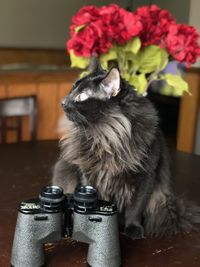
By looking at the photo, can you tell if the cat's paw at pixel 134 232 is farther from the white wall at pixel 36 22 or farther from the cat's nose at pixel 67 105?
the white wall at pixel 36 22

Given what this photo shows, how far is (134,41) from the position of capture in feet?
4.17

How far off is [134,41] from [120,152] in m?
0.44

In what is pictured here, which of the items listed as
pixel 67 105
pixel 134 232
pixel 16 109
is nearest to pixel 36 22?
pixel 16 109

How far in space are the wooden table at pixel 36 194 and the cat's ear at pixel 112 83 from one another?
0.39 meters

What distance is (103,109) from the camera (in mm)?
999

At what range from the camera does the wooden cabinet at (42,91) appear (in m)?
2.51

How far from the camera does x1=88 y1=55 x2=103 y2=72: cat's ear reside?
114 centimetres

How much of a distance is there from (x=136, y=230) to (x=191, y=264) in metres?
0.18

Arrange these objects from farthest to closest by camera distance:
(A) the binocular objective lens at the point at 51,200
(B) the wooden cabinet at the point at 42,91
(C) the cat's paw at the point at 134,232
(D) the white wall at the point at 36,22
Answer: (D) the white wall at the point at 36,22, (B) the wooden cabinet at the point at 42,91, (C) the cat's paw at the point at 134,232, (A) the binocular objective lens at the point at 51,200

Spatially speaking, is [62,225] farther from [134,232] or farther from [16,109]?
[16,109]

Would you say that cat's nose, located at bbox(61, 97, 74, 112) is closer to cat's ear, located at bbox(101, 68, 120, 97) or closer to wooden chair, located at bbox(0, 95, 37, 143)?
cat's ear, located at bbox(101, 68, 120, 97)

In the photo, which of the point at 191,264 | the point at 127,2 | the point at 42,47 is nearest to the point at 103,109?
the point at 191,264

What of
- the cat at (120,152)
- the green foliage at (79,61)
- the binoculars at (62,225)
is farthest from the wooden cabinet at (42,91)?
the binoculars at (62,225)

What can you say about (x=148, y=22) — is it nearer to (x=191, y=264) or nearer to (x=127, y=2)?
(x=191, y=264)
